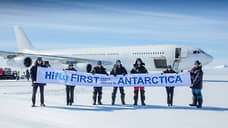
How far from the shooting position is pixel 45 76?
30.5 ft

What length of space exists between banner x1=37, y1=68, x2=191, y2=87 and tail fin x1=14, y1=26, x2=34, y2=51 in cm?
3617

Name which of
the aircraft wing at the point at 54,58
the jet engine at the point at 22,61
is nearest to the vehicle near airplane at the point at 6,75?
the aircraft wing at the point at 54,58

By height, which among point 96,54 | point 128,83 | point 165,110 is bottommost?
point 165,110

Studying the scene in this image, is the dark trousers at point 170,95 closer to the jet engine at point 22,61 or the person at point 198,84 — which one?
the person at point 198,84

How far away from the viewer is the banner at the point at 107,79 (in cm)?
919

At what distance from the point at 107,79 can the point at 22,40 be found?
38.2 m

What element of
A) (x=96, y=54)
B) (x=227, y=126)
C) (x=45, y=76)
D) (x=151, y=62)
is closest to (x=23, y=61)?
(x=96, y=54)

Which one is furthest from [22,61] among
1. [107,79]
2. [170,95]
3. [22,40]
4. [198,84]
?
[198,84]

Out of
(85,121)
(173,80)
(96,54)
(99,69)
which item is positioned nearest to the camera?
(85,121)

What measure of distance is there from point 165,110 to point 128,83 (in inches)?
85.4

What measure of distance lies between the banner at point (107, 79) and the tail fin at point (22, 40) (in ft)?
119

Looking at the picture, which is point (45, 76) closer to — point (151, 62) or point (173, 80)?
point (173, 80)

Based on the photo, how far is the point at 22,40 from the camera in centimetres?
4356

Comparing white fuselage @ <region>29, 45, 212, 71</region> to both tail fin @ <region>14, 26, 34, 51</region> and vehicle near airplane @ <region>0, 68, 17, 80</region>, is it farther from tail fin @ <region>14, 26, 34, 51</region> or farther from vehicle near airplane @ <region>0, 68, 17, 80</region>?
tail fin @ <region>14, 26, 34, 51</region>
